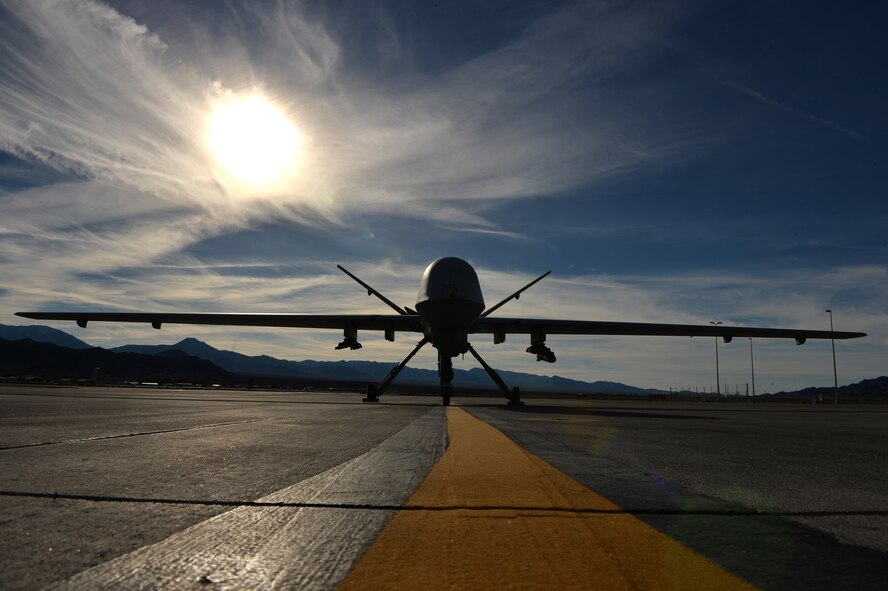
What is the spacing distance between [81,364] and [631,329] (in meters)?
140

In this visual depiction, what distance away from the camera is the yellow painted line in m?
1.81

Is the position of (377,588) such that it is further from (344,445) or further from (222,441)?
(222,441)

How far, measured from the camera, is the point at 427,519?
266 cm

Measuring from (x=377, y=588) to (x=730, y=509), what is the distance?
2254 millimetres

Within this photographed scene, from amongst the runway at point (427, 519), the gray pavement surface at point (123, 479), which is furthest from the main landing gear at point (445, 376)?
the runway at point (427, 519)

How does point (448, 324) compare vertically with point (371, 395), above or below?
above

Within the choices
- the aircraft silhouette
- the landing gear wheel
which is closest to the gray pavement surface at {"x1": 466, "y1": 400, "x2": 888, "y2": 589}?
the aircraft silhouette

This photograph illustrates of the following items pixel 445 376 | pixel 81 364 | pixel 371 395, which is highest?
pixel 81 364

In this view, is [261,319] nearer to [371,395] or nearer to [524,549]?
[371,395]

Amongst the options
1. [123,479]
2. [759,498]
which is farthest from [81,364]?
[759,498]

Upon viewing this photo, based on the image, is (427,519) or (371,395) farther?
(371,395)

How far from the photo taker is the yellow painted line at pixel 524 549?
181 centimetres

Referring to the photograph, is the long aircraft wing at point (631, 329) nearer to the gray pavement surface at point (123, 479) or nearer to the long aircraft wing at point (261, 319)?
the long aircraft wing at point (261, 319)

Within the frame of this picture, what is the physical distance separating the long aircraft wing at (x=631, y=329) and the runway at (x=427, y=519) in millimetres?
20388
